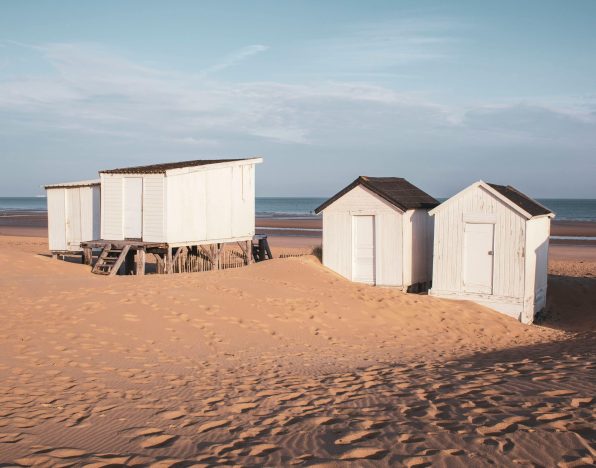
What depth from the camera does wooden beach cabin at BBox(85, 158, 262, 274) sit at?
19.5 metres

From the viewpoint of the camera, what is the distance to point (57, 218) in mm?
23312

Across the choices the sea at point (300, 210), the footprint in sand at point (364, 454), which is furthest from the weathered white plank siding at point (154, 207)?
the sea at point (300, 210)

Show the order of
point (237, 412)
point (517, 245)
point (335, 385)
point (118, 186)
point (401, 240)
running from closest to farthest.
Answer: point (237, 412)
point (335, 385)
point (517, 245)
point (401, 240)
point (118, 186)

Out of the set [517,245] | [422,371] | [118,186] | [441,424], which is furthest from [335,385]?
[118,186]

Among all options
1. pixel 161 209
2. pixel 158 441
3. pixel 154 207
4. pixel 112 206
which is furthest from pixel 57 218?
pixel 158 441

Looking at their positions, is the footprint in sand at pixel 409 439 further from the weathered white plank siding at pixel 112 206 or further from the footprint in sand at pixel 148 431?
the weathered white plank siding at pixel 112 206

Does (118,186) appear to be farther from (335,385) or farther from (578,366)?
(578,366)

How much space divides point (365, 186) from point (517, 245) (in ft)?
16.0

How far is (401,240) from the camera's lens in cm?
1811

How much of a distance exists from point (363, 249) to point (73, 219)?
11.6 metres

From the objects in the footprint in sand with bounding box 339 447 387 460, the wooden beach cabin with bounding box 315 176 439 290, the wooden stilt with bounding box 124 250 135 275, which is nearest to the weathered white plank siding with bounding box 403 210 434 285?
the wooden beach cabin with bounding box 315 176 439 290

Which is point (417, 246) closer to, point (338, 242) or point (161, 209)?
point (338, 242)

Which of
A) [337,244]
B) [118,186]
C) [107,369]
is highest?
[118,186]

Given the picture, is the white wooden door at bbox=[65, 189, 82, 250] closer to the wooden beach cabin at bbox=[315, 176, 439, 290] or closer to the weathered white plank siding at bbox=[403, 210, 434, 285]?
the wooden beach cabin at bbox=[315, 176, 439, 290]
